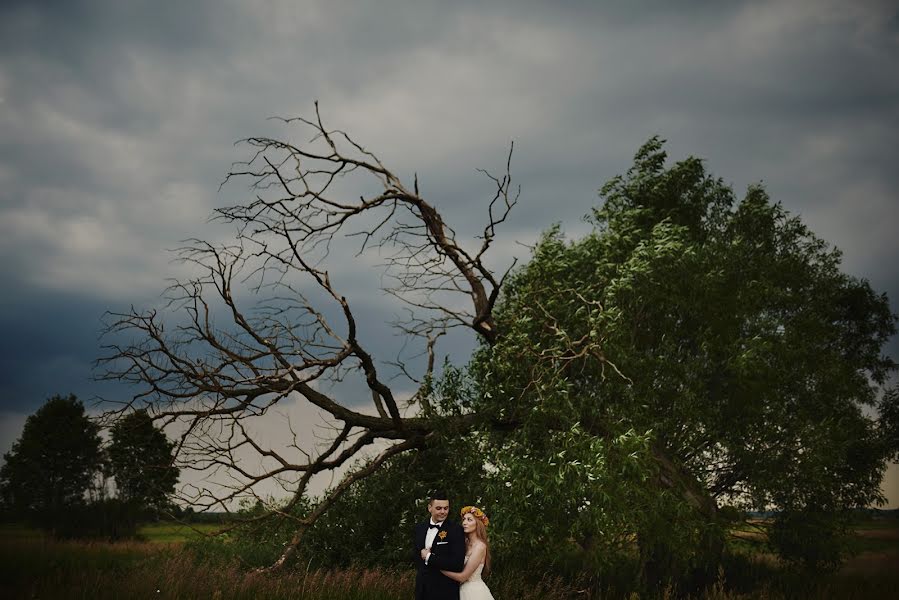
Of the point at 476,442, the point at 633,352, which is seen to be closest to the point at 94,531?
the point at 476,442


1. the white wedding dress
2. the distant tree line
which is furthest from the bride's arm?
the distant tree line

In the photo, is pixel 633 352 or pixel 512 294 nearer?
pixel 633 352

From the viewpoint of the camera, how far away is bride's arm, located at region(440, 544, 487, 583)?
833 centimetres

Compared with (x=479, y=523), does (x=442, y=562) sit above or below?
below

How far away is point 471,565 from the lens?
8.44 m

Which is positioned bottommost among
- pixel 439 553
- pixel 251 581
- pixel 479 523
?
pixel 251 581

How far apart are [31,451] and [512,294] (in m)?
24.6

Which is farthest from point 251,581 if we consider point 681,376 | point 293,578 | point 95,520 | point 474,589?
point 95,520

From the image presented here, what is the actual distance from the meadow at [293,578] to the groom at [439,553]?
3391 millimetres

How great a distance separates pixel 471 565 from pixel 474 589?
0.35m

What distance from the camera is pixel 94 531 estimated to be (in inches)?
1089

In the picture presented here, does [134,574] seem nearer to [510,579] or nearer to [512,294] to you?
[510,579]

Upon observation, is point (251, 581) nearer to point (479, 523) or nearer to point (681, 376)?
point (479, 523)

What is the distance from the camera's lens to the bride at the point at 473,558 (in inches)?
333
